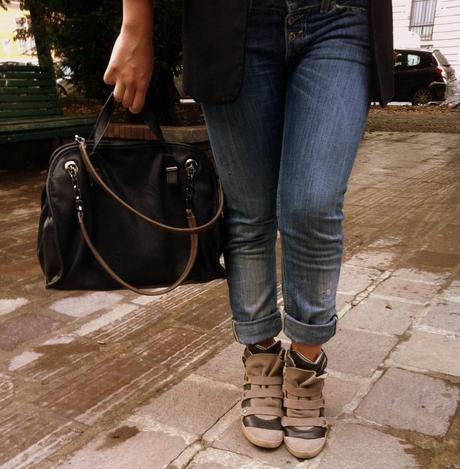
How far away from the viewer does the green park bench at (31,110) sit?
5.75m

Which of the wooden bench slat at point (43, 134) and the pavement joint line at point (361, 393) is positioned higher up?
the wooden bench slat at point (43, 134)

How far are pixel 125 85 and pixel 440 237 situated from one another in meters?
2.84

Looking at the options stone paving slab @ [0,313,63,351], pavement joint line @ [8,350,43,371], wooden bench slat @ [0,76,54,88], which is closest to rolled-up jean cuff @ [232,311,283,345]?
pavement joint line @ [8,350,43,371]

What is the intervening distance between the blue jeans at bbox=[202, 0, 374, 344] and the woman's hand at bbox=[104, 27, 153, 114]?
0.18 m

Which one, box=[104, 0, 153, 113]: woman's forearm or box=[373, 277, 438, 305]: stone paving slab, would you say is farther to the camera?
box=[373, 277, 438, 305]: stone paving slab

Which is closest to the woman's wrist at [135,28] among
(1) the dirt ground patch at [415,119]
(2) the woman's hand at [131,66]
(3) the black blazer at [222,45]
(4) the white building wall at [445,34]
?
(2) the woman's hand at [131,66]

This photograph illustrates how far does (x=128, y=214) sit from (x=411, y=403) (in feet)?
3.47

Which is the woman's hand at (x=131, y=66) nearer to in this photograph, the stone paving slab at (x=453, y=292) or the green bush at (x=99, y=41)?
the stone paving slab at (x=453, y=292)

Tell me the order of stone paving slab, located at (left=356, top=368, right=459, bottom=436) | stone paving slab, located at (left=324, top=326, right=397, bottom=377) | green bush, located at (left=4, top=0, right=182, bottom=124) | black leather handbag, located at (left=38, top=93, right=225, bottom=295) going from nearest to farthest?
black leather handbag, located at (left=38, top=93, right=225, bottom=295) < stone paving slab, located at (left=356, top=368, right=459, bottom=436) < stone paving slab, located at (left=324, top=326, right=397, bottom=377) < green bush, located at (left=4, top=0, right=182, bottom=124)

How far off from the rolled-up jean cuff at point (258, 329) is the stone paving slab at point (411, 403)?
40cm

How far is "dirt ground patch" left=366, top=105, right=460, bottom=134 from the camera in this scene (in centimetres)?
1117

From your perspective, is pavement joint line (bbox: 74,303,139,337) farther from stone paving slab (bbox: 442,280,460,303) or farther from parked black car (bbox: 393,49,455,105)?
parked black car (bbox: 393,49,455,105)

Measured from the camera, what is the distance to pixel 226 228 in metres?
1.69

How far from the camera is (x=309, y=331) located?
1601 mm
